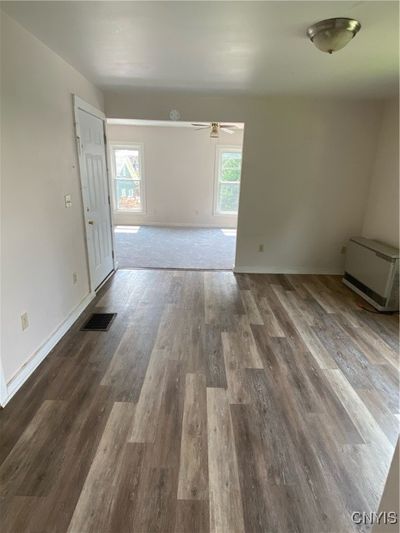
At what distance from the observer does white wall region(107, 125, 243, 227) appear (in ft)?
24.7

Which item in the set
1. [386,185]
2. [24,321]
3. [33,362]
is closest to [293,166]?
[386,185]

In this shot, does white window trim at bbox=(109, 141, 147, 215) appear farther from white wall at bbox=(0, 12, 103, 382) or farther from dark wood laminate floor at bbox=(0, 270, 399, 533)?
dark wood laminate floor at bbox=(0, 270, 399, 533)

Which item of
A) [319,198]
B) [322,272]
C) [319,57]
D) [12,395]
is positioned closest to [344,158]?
[319,198]

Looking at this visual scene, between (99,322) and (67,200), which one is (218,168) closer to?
(67,200)

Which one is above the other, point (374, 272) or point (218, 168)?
point (218, 168)

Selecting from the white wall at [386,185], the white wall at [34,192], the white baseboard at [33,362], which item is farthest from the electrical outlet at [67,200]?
the white wall at [386,185]

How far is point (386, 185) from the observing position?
4.02 meters

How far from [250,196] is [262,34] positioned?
2.43m

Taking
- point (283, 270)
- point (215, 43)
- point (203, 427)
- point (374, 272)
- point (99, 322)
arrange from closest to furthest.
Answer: point (203, 427) < point (215, 43) < point (99, 322) < point (374, 272) < point (283, 270)

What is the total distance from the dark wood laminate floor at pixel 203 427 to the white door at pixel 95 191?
3.41 ft

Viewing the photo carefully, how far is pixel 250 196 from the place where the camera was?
14.4 feet

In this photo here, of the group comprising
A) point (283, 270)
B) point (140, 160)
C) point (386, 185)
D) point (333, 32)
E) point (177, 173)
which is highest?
point (333, 32)

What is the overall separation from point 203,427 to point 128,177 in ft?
23.3

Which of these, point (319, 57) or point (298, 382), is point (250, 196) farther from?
point (298, 382)
